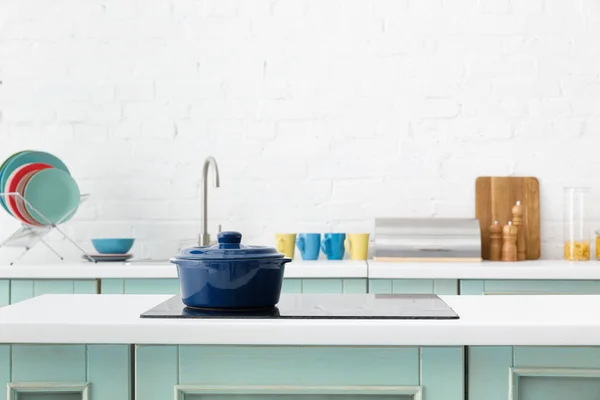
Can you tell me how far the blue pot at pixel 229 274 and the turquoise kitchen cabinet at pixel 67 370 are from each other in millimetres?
168

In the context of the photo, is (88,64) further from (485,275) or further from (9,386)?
(9,386)

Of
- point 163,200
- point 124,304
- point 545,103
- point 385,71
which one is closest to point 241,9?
point 385,71

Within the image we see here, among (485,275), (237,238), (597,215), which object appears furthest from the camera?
(597,215)

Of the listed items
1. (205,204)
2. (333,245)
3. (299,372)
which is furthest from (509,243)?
(299,372)

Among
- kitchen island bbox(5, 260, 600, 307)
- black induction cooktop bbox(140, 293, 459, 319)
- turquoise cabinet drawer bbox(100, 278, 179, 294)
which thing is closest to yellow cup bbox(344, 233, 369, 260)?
kitchen island bbox(5, 260, 600, 307)

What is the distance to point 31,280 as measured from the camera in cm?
288

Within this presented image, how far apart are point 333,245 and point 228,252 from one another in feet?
6.17

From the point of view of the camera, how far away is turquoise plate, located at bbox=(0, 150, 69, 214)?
315 cm

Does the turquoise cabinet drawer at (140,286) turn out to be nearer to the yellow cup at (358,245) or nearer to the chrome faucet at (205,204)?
the chrome faucet at (205,204)

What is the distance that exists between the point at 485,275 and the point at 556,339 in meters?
1.52

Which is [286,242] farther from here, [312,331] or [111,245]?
[312,331]

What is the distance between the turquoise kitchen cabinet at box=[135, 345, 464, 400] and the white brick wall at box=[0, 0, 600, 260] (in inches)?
83.2

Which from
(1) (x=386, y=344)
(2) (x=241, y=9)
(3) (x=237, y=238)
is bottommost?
(1) (x=386, y=344)

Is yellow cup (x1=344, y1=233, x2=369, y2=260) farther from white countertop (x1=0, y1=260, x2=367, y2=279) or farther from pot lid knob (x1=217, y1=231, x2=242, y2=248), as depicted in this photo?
pot lid knob (x1=217, y1=231, x2=242, y2=248)
